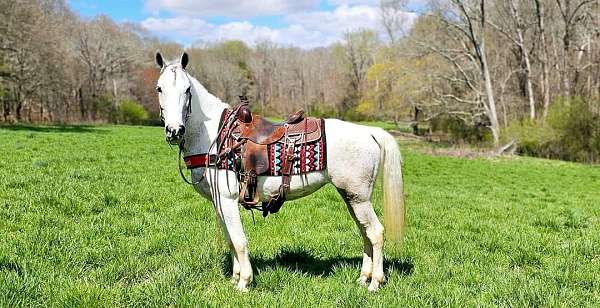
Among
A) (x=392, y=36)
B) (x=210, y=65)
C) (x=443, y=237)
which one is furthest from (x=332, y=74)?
(x=443, y=237)

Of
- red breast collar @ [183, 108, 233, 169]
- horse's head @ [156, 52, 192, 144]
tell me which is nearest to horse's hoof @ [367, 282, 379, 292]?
red breast collar @ [183, 108, 233, 169]

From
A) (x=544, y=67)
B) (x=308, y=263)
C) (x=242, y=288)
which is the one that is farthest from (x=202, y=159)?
(x=544, y=67)

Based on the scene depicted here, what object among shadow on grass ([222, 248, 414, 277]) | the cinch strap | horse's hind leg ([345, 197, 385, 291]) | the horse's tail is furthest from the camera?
shadow on grass ([222, 248, 414, 277])

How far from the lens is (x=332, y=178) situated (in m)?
4.72

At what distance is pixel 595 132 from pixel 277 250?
3337 centimetres

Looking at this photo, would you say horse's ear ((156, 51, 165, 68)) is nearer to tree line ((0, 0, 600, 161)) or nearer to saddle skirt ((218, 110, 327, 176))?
saddle skirt ((218, 110, 327, 176))

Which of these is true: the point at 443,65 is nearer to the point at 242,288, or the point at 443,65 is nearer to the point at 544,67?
the point at 544,67

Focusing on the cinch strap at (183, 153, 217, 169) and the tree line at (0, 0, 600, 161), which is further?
the tree line at (0, 0, 600, 161)

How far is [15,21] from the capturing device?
2984 cm

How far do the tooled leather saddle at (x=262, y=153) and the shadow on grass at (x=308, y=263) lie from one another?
870 mm

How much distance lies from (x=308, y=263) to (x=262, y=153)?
5.59 feet

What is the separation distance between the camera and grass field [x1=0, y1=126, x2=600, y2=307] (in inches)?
161

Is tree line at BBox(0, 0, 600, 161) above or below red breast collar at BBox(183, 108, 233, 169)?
above

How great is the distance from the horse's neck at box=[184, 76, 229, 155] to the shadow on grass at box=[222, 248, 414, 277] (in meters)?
1.47
